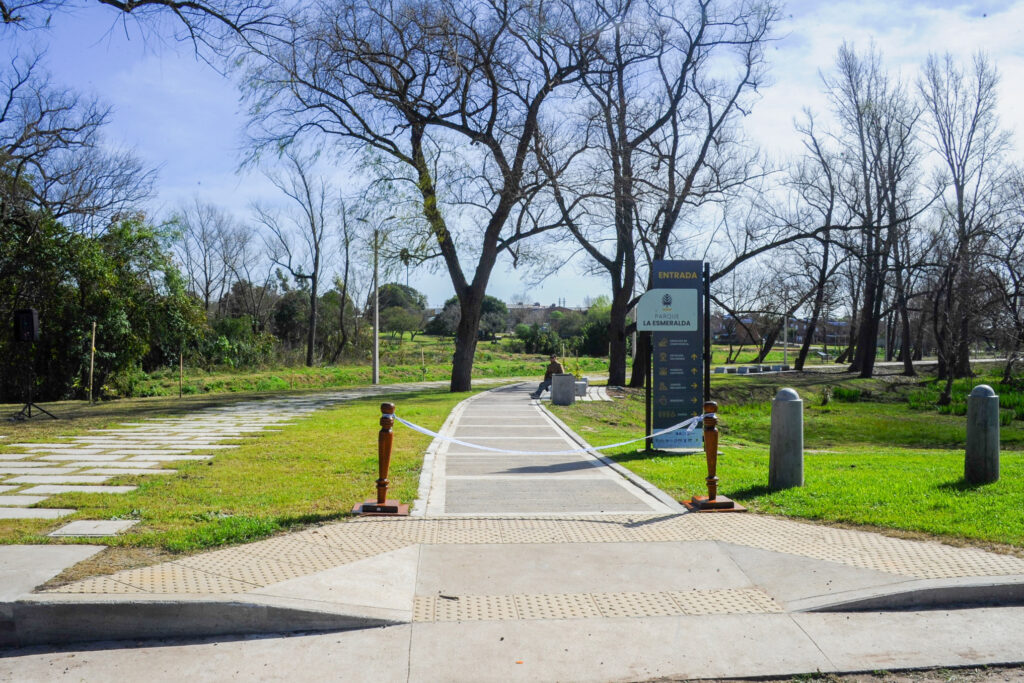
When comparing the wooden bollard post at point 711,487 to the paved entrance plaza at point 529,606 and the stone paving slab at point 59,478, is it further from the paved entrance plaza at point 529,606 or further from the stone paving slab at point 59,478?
the stone paving slab at point 59,478

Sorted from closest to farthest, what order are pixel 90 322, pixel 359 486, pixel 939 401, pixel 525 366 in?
pixel 359 486
pixel 90 322
pixel 939 401
pixel 525 366

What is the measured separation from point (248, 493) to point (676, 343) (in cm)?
678

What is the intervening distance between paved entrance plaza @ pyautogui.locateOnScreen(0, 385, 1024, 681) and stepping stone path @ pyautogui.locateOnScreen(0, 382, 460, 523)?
2842mm

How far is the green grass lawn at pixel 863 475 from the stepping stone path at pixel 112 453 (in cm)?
645

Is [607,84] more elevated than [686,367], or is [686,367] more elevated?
[607,84]

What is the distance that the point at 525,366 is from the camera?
47031 mm

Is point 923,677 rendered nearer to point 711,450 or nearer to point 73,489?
point 711,450

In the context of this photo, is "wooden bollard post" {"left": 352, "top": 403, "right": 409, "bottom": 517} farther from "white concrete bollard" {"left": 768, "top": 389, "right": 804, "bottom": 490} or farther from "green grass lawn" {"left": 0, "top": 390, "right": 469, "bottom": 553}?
"white concrete bollard" {"left": 768, "top": 389, "right": 804, "bottom": 490}

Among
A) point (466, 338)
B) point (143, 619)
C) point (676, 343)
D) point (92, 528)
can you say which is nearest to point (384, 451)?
point (92, 528)

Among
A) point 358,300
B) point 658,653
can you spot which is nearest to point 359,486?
point 658,653

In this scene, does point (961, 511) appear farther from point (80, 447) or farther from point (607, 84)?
point (607, 84)

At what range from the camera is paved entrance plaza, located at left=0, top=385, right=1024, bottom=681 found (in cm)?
425

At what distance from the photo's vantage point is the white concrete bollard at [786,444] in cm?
830

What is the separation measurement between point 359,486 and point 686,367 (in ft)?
18.7
